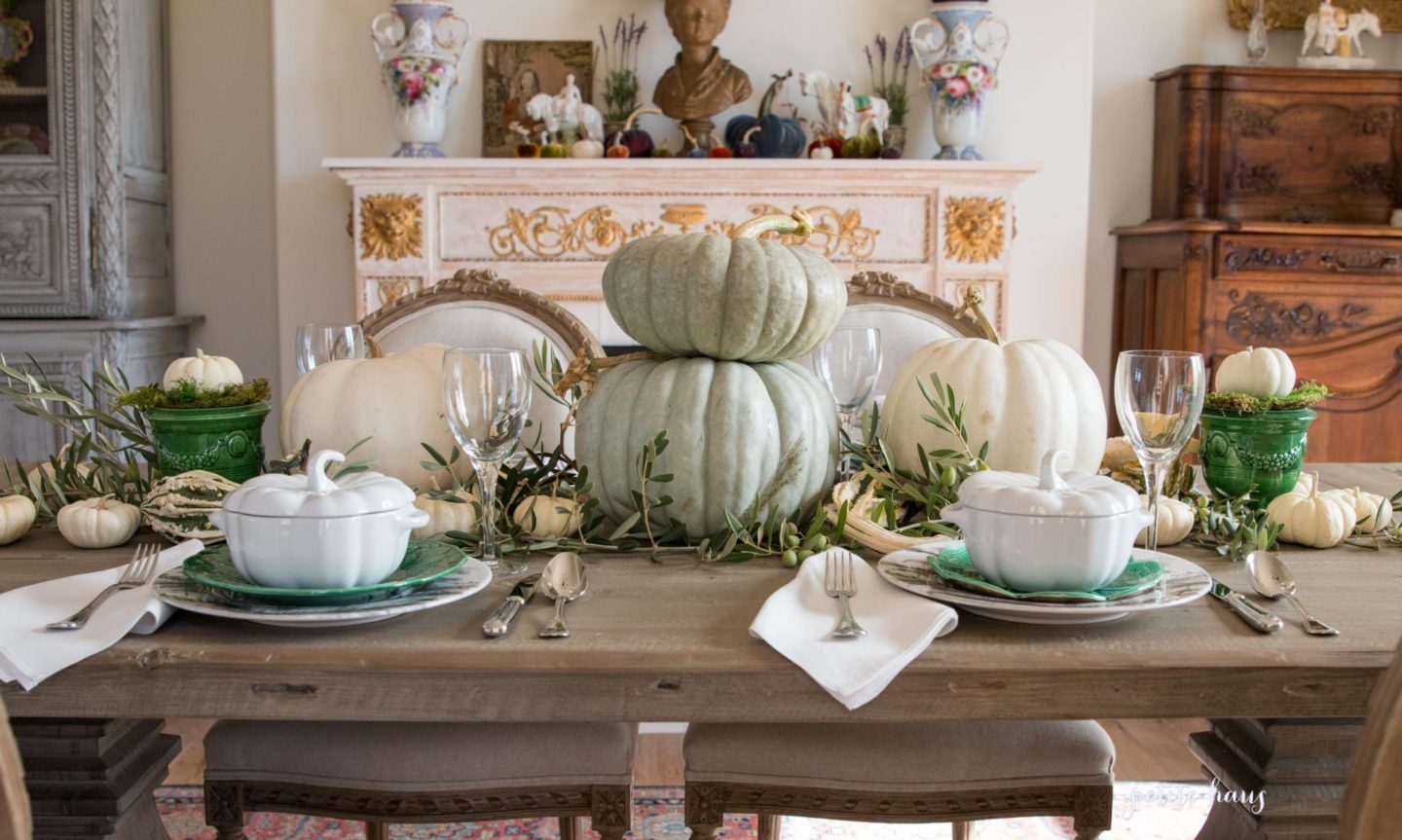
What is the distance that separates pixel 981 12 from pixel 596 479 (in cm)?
278

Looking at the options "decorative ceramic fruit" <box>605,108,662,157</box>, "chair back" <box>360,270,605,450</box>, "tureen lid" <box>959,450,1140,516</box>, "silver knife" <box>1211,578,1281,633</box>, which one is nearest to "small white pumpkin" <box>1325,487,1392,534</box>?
"silver knife" <box>1211,578,1281,633</box>

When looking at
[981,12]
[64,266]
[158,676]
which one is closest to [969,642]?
[158,676]

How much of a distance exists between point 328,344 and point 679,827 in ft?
3.66

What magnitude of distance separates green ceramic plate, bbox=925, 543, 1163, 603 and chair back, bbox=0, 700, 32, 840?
2.09ft

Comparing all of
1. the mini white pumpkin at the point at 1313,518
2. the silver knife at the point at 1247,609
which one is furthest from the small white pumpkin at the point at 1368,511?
the silver knife at the point at 1247,609

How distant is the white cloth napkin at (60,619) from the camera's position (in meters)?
0.88

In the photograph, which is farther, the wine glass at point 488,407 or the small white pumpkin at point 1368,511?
the small white pumpkin at point 1368,511

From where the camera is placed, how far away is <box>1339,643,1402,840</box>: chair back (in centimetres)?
73

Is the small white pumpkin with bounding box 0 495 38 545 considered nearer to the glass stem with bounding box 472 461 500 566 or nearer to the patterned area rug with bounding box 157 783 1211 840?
the glass stem with bounding box 472 461 500 566

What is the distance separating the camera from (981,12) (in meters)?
3.61

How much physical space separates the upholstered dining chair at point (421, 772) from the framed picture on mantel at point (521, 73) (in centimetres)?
278

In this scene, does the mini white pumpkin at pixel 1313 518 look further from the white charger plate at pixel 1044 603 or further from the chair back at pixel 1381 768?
the chair back at pixel 1381 768

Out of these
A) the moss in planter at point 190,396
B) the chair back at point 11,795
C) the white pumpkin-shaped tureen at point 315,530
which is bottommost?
the chair back at point 11,795

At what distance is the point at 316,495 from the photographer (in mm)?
944
